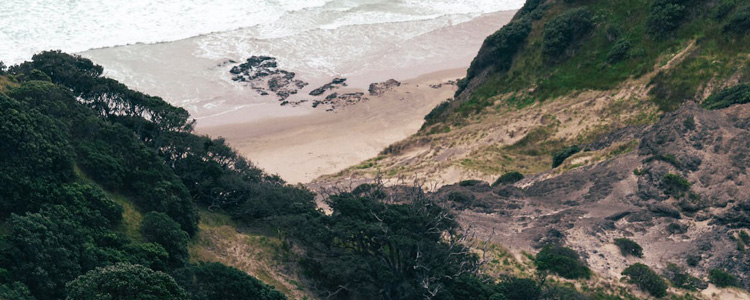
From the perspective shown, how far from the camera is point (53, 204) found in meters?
27.3

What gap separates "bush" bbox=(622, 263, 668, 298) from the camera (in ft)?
103

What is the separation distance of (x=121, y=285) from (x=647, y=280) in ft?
74.1

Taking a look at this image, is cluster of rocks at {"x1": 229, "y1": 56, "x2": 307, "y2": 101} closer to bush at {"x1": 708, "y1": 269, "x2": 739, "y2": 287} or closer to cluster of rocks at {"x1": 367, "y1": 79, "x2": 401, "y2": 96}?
cluster of rocks at {"x1": 367, "y1": 79, "x2": 401, "y2": 96}

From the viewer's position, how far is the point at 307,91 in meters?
67.1

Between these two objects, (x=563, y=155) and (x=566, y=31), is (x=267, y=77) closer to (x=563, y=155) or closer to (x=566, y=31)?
(x=566, y=31)

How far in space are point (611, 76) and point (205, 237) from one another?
3138 centimetres

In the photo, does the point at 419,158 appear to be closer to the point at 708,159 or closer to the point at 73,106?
the point at 708,159

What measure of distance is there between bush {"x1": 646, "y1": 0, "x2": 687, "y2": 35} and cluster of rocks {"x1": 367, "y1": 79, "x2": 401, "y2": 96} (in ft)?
81.1

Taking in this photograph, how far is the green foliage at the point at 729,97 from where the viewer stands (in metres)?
40.3

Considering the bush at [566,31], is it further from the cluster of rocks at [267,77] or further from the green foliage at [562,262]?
the cluster of rocks at [267,77]

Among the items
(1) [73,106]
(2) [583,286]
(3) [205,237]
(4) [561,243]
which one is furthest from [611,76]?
(1) [73,106]

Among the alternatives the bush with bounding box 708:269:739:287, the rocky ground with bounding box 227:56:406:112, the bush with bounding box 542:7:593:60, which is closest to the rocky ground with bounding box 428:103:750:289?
the bush with bounding box 708:269:739:287

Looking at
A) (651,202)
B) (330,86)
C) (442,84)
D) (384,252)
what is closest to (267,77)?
(330,86)

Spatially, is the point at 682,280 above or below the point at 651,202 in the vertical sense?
below
